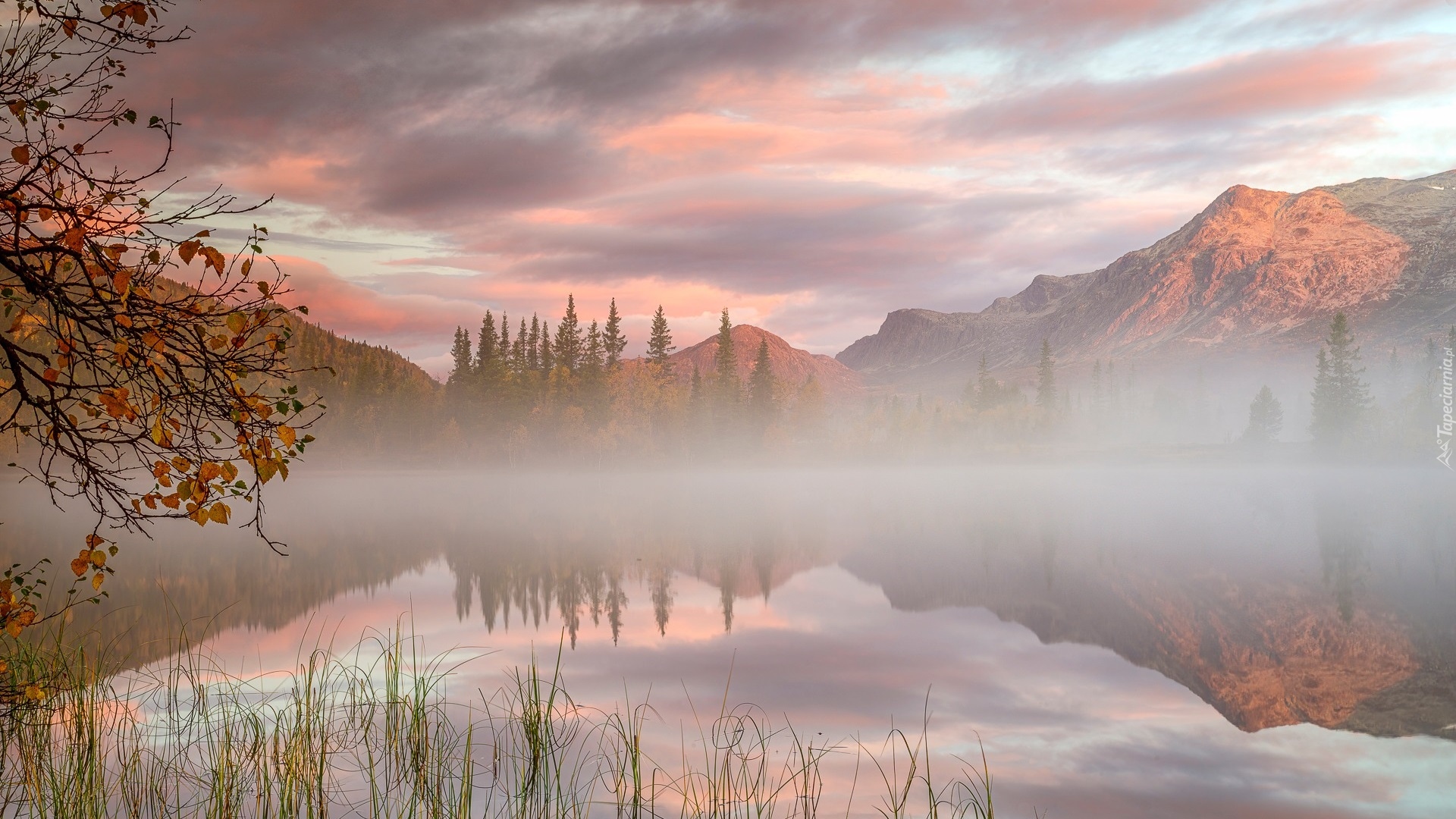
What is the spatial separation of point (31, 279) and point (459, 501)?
66369mm

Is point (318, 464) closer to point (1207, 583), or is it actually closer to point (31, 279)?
point (1207, 583)

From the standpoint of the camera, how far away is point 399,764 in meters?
9.82

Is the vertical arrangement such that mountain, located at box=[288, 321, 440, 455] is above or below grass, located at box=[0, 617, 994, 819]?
above

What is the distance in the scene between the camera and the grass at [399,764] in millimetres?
8555

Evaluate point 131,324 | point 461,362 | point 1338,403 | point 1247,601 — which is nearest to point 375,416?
point 461,362

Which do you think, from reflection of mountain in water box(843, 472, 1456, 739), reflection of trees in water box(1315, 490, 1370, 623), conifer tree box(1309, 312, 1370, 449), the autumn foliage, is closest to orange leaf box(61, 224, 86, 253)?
the autumn foliage

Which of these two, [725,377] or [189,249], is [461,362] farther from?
[189,249]

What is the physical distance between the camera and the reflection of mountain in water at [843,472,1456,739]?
16188 millimetres

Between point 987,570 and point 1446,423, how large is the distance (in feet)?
355

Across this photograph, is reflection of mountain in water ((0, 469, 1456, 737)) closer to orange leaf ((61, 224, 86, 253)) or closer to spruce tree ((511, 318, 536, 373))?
orange leaf ((61, 224, 86, 253))

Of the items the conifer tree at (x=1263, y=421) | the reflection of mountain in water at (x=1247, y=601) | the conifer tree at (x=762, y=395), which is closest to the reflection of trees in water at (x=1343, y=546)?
the reflection of mountain in water at (x=1247, y=601)

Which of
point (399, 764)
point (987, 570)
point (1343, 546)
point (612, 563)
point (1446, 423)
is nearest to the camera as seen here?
point (399, 764)

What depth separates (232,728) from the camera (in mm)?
10828

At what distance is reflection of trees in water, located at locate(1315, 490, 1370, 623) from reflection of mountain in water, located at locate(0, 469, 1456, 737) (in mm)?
166
